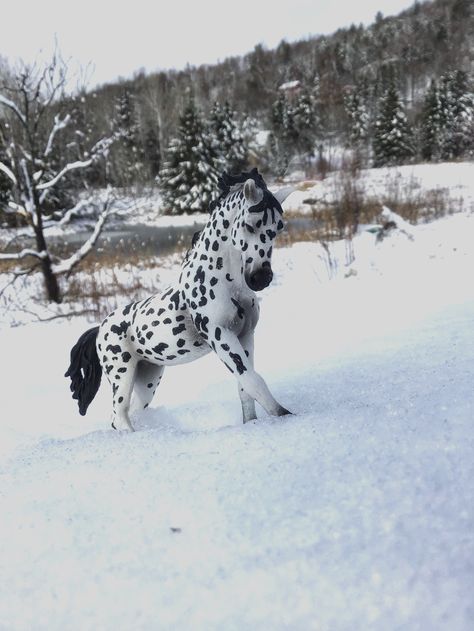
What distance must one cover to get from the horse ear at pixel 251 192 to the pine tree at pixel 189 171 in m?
24.0

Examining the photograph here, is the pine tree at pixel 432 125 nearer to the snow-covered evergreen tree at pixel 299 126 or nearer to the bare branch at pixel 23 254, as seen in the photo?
the snow-covered evergreen tree at pixel 299 126

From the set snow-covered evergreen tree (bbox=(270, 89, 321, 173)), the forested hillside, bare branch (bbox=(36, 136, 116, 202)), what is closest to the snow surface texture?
the forested hillside

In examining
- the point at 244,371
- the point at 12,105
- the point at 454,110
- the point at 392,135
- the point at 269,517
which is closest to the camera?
the point at 269,517

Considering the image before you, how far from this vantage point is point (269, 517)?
1079mm

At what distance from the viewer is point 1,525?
1.20m

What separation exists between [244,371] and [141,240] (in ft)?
52.0

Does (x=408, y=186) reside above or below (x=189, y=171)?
below

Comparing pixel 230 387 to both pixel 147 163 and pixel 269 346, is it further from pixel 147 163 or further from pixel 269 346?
pixel 147 163

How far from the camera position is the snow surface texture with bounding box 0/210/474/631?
845 millimetres

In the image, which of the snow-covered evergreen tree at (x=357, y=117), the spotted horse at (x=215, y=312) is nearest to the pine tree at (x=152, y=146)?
the snow-covered evergreen tree at (x=357, y=117)

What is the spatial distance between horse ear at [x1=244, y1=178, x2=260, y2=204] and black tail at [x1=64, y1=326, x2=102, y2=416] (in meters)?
1.17

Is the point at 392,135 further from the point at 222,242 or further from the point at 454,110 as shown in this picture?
the point at 222,242

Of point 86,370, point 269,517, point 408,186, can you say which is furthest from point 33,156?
point 408,186

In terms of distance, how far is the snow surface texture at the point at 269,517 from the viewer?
84cm
